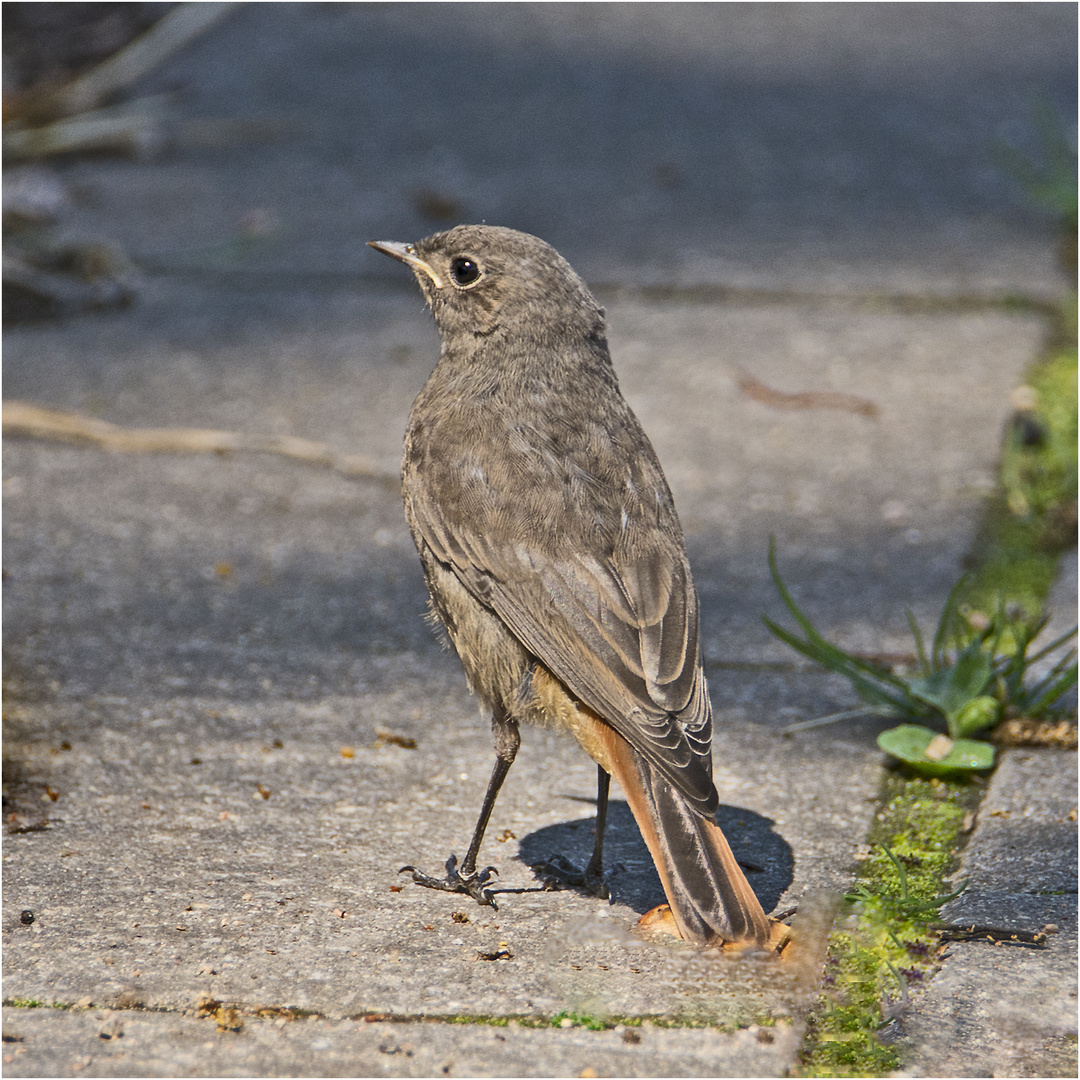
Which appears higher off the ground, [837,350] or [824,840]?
[837,350]

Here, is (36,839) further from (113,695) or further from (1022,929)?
(1022,929)

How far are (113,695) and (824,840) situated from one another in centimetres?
176

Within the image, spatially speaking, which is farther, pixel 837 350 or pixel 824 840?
pixel 837 350

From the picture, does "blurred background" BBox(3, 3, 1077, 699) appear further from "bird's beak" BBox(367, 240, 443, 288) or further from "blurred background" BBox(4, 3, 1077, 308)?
"bird's beak" BBox(367, 240, 443, 288)

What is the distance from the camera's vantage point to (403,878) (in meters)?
3.04

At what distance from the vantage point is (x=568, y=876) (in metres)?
3.09

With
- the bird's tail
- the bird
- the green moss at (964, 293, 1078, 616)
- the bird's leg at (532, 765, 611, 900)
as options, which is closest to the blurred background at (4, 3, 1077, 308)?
the green moss at (964, 293, 1078, 616)

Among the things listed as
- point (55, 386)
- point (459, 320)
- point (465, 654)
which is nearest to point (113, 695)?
point (465, 654)

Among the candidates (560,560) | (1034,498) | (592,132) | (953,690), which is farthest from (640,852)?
(592,132)

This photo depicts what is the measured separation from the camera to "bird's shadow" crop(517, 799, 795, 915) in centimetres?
302

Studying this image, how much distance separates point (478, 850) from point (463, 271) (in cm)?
141

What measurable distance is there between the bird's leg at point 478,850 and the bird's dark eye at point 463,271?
1098 millimetres

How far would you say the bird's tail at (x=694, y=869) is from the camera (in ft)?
8.79

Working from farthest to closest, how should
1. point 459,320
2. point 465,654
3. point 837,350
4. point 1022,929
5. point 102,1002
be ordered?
1. point 837,350
2. point 459,320
3. point 465,654
4. point 1022,929
5. point 102,1002
